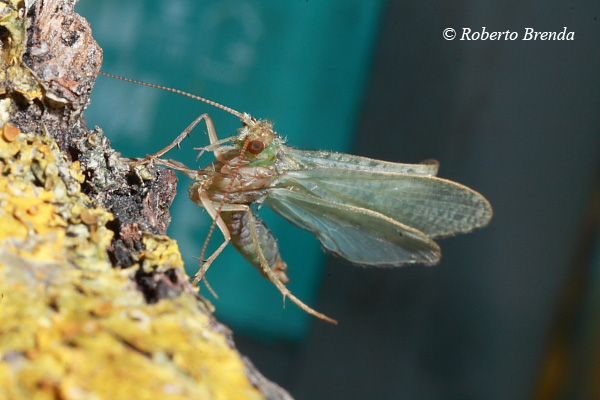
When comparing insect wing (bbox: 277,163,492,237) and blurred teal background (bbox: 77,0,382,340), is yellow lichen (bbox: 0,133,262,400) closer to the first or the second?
insect wing (bbox: 277,163,492,237)

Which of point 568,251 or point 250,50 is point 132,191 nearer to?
point 250,50

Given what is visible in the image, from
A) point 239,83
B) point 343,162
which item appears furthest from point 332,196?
point 239,83

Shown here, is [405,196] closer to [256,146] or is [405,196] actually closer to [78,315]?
[256,146]

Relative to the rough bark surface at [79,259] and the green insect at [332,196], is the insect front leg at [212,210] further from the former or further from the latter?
the rough bark surface at [79,259]

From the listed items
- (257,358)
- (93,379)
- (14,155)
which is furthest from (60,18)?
(257,358)

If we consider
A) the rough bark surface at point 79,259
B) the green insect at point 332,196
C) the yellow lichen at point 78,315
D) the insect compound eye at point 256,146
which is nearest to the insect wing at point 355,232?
the green insect at point 332,196

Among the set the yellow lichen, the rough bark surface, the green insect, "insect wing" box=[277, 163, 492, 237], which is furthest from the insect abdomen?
the yellow lichen
